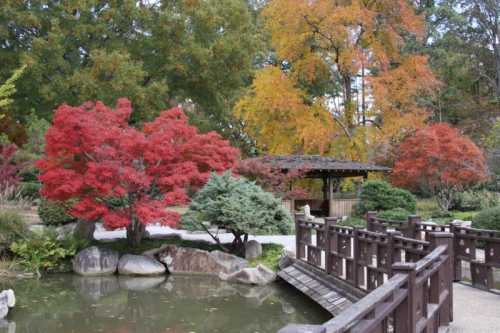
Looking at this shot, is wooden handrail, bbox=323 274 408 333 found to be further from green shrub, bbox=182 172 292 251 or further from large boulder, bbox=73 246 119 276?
large boulder, bbox=73 246 119 276

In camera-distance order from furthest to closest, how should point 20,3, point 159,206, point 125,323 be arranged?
point 20,3, point 159,206, point 125,323

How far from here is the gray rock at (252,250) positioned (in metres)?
12.5

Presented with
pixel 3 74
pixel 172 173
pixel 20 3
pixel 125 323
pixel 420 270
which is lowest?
pixel 125 323

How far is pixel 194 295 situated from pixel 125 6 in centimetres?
1531

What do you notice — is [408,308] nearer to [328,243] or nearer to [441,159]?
[328,243]

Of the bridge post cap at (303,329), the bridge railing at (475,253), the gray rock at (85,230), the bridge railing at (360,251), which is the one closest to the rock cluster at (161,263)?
the gray rock at (85,230)

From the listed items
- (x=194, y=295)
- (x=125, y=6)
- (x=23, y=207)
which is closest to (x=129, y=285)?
(x=194, y=295)

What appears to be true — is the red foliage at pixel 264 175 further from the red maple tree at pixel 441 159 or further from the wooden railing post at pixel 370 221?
the wooden railing post at pixel 370 221

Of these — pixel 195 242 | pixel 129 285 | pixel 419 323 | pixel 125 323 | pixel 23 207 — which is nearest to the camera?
pixel 419 323

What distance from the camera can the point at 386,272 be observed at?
6.84m

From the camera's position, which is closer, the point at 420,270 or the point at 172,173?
the point at 420,270

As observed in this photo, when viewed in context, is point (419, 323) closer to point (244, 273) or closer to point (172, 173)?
point (244, 273)

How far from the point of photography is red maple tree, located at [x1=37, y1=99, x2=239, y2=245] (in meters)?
11.8

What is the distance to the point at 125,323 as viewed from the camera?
8312 millimetres
